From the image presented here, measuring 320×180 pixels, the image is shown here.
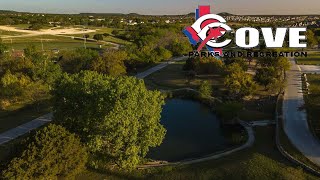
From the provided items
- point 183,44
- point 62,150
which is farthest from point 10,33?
point 62,150

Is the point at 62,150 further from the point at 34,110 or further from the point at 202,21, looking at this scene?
the point at 202,21

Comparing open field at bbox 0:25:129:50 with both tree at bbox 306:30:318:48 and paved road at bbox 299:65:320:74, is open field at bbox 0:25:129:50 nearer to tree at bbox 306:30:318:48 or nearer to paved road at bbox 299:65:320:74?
tree at bbox 306:30:318:48

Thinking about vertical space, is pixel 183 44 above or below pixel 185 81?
above

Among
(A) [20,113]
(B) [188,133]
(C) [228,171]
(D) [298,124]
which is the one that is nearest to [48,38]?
(A) [20,113]

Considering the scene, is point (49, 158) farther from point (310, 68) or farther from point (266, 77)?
point (310, 68)

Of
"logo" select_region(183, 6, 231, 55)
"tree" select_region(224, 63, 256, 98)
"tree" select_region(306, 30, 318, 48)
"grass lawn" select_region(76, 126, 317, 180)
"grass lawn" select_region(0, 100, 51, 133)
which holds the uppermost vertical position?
"logo" select_region(183, 6, 231, 55)

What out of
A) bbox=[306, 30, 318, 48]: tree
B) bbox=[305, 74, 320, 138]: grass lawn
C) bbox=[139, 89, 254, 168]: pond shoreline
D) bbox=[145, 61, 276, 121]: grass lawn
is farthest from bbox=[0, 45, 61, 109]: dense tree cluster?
bbox=[306, 30, 318, 48]: tree
